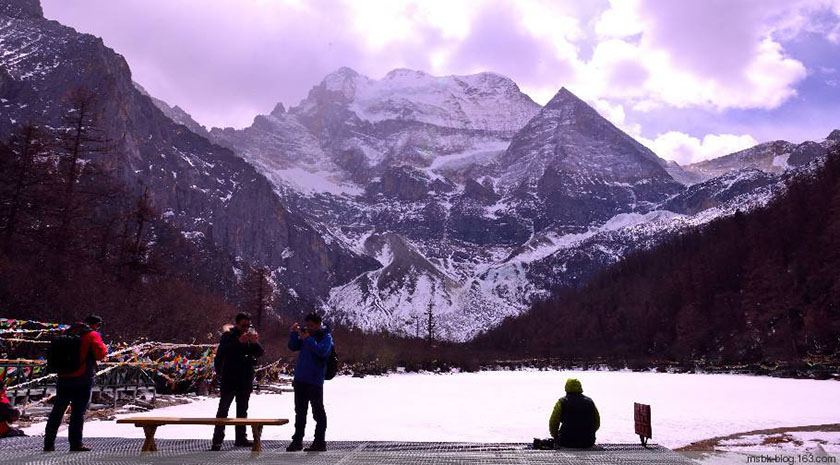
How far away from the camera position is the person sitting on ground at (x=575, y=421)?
25.6ft

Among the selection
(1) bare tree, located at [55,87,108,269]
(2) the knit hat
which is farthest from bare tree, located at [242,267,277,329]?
(2) the knit hat

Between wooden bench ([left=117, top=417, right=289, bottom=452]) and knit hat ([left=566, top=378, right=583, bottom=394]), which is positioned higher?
knit hat ([left=566, top=378, right=583, bottom=394])

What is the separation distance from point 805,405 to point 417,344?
57.5 meters

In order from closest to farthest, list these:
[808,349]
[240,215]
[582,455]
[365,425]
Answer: [582,455]
[365,425]
[808,349]
[240,215]

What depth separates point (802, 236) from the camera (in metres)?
61.3

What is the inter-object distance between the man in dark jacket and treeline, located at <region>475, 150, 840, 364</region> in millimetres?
38620

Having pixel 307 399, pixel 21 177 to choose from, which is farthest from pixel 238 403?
pixel 21 177

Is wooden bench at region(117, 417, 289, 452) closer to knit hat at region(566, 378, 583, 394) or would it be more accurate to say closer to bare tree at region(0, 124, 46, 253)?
knit hat at region(566, 378, 583, 394)

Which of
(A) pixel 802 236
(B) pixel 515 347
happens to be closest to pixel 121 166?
(B) pixel 515 347

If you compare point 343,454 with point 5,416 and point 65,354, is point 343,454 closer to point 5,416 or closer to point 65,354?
point 65,354

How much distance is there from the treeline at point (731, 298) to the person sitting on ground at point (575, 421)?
35876 mm

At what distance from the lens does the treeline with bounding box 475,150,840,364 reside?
47219 mm

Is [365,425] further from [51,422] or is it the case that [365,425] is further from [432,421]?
[51,422]

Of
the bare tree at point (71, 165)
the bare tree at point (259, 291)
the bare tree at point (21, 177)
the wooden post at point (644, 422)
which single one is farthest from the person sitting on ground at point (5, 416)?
the bare tree at point (259, 291)
